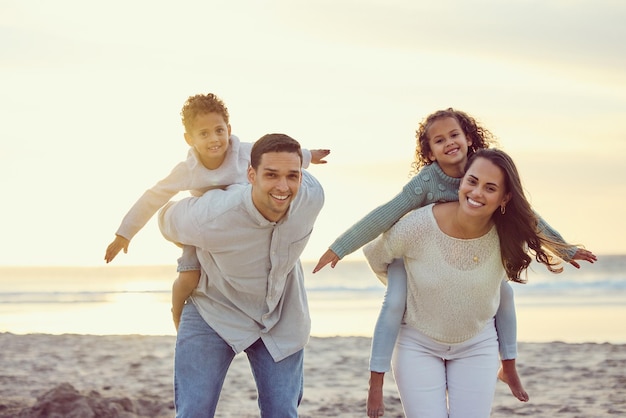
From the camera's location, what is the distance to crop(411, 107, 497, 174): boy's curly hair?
15.8 ft

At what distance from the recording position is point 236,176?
16.4 feet

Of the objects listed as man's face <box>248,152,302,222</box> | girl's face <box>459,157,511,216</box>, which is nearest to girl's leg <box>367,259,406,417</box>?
girl's face <box>459,157,511,216</box>

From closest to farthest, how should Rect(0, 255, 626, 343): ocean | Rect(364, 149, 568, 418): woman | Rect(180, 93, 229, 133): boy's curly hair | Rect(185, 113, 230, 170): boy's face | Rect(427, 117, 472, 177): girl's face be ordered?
Rect(364, 149, 568, 418): woman, Rect(427, 117, 472, 177): girl's face, Rect(185, 113, 230, 170): boy's face, Rect(180, 93, 229, 133): boy's curly hair, Rect(0, 255, 626, 343): ocean

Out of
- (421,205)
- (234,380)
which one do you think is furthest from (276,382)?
(234,380)

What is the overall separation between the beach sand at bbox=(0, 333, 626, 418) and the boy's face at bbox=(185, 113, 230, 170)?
3.64 m

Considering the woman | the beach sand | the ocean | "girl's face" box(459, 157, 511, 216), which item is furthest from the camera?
the ocean

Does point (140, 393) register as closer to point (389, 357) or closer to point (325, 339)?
point (325, 339)

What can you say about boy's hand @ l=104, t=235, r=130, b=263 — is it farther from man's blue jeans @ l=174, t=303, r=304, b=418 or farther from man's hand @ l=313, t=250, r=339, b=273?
man's hand @ l=313, t=250, r=339, b=273

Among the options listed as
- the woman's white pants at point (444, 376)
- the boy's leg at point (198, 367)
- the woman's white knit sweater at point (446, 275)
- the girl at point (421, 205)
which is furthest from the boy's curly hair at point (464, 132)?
the boy's leg at point (198, 367)

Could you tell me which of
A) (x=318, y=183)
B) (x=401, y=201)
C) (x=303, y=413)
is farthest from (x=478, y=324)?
(x=303, y=413)

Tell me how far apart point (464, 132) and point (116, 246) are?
1973 mm

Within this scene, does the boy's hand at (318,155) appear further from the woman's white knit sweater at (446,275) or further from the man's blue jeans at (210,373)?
the man's blue jeans at (210,373)

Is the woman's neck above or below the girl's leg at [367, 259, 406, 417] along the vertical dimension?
above

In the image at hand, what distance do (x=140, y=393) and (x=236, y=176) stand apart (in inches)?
203
